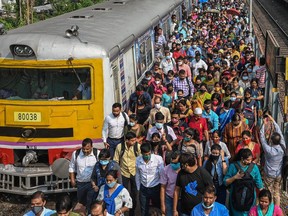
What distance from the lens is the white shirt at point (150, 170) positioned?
21.2 ft

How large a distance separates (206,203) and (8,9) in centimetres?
2809

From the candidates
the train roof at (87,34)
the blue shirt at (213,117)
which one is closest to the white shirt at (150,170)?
the blue shirt at (213,117)

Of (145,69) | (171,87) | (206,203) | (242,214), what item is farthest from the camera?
(145,69)

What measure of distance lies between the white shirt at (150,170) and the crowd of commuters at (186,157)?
0.01 metres

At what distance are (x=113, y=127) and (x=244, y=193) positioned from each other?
2.83 metres

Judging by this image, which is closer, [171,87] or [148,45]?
[171,87]

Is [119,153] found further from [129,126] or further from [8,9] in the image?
[8,9]

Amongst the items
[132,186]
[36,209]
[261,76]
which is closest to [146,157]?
[132,186]

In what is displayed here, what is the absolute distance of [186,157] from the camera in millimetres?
5684

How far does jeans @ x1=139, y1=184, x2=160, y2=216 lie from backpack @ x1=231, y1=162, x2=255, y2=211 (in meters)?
1.09

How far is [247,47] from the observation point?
48.3ft

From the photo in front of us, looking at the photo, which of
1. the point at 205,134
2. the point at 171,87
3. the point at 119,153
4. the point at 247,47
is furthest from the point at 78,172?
the point at 247,47

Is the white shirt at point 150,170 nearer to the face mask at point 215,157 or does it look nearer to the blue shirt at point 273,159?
the face mask at point 215,157

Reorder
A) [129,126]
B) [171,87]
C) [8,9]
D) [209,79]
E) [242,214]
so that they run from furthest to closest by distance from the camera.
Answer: [8,9], [209,79], [171,87], [129,126], [242,214]
